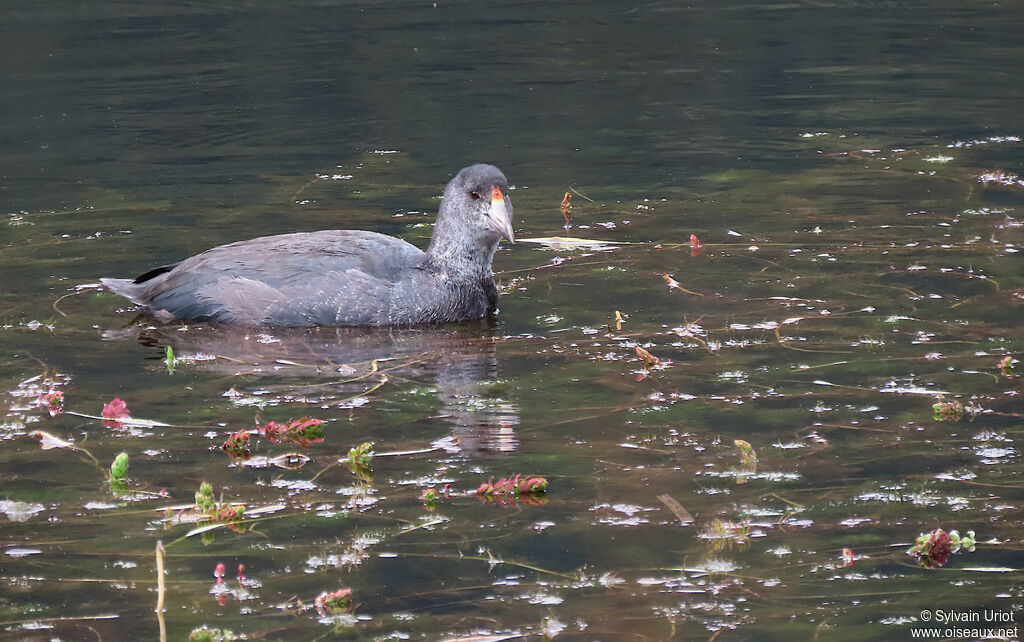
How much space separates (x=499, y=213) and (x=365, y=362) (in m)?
1.56

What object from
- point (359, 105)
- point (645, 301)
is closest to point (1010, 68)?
point (359, 105)

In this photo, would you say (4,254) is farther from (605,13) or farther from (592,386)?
(605,13)

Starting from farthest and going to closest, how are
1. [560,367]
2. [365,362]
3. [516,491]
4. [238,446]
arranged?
[365,362]
[560,367]
[238,446]
[516,491]

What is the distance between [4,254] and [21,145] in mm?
4657

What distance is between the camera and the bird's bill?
9.88m

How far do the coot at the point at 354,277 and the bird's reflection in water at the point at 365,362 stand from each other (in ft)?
0.40

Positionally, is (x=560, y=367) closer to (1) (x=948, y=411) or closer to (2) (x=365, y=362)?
(2) (x=365, y=362)

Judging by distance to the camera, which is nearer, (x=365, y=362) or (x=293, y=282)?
(x=365, y=362)

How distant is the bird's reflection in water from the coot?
122 mm

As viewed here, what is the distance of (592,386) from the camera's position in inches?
331

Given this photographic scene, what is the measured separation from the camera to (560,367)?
8773 millimetres

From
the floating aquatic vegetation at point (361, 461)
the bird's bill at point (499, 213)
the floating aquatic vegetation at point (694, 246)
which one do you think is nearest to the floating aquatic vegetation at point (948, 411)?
the floating aquatic vegetation at point (361, 461)

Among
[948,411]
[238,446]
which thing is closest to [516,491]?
[238,446]

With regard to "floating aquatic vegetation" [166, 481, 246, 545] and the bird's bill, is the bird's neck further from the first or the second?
"floating aquatic vegetation" [166, 481, 246, 545]
